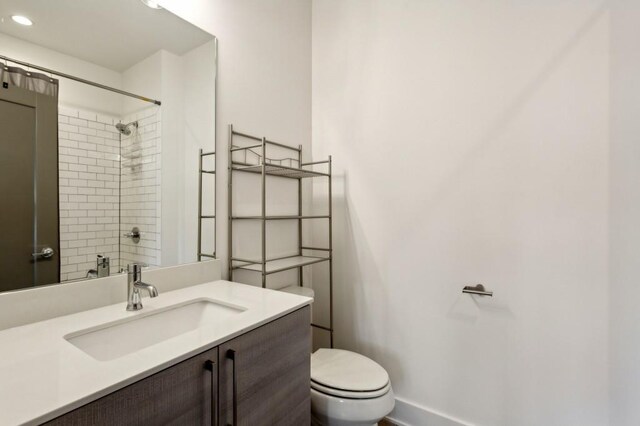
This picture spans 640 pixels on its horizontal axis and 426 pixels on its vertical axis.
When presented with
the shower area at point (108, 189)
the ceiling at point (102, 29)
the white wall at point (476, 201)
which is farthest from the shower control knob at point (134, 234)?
the white wall at point (476, 201)

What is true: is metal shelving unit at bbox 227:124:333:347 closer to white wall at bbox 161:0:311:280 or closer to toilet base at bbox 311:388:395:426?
white wall at bbox 161:0:311:280

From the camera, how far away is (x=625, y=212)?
3.85 feet

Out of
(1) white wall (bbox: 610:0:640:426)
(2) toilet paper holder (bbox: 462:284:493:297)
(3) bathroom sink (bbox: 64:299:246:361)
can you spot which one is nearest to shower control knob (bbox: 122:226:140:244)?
(3) bathroom sink (bbox: 64:299:246:361)

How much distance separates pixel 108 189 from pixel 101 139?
0.18 m

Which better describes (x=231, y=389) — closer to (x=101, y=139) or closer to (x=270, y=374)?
(x=270, y=374)

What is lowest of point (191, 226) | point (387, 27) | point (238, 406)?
point (238, 406)

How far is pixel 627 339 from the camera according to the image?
1.17 meters

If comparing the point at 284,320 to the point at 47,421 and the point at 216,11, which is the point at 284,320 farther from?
the point at 216,11

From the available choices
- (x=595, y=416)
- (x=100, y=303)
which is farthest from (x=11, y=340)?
(x=595, y=416)

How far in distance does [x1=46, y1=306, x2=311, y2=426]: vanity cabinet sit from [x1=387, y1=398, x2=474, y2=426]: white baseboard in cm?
84

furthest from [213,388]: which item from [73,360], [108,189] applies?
[108,189]

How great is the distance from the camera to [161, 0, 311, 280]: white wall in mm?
Answer: 1486

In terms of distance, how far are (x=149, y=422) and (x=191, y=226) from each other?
87 centimetres

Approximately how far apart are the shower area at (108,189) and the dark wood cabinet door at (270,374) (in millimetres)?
618
